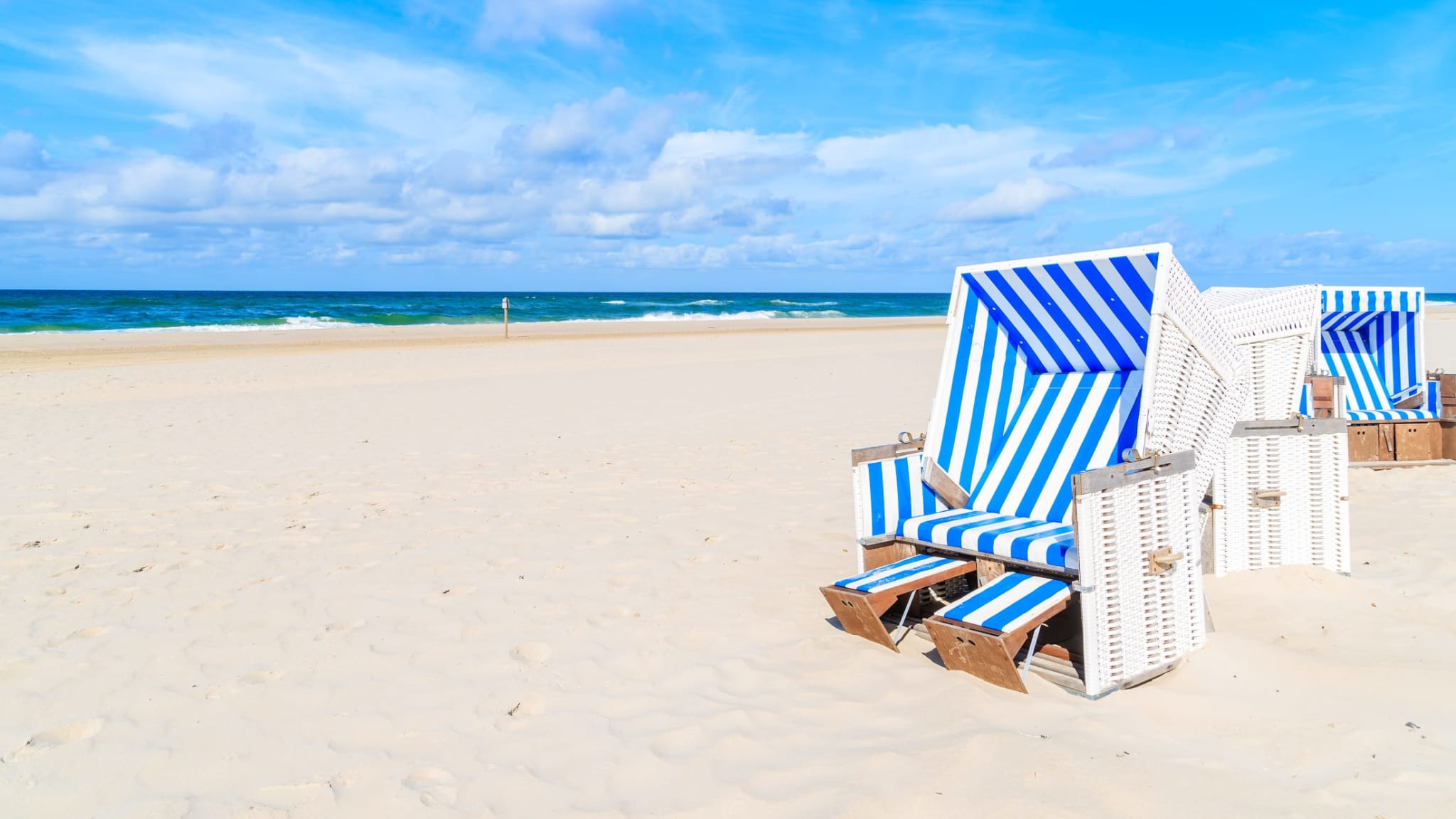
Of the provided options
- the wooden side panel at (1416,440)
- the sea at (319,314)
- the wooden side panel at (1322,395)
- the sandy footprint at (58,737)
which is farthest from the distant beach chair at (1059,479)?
the sea at (319,314)

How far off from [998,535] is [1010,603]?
0.49m

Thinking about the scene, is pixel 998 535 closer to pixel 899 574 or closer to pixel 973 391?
pixel 899 574

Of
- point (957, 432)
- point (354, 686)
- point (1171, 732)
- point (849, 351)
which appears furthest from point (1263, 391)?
point (849, 351)

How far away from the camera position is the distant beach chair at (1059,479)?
3.23m

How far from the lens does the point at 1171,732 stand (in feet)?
9.68

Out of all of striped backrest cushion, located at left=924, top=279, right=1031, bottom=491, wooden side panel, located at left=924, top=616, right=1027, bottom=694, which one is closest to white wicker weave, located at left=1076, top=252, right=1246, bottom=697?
wooden side panel, located at left=924, top=616, right=1027, bottom=694

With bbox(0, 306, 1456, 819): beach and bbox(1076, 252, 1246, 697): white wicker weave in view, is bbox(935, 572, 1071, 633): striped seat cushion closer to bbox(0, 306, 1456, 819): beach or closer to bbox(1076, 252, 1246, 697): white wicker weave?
bbox(1076, 252, 1246, 697): white wicker weave

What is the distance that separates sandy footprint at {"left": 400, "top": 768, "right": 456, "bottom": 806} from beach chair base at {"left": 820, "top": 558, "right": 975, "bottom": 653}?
62.7 inches

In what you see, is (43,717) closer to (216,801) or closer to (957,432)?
(216,801)

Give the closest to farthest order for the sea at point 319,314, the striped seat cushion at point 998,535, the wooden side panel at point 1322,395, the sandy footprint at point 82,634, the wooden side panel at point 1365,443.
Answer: the striped seat cushion at point 998,535
the sandy footprint at point 82,634
the wooden side panel at point 1322,395
the wooden side panel at point 1365,443
the sea at point 319,314

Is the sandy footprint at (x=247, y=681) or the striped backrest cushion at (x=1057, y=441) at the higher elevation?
the striped backrest cushion at (x=1057, y=441)

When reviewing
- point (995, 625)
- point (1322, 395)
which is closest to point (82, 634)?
point (995, 625)

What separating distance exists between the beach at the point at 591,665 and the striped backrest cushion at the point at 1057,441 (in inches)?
33.0

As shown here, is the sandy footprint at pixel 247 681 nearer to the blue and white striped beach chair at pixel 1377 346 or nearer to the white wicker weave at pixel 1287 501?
the white wicker weave at pixel 1287 501
